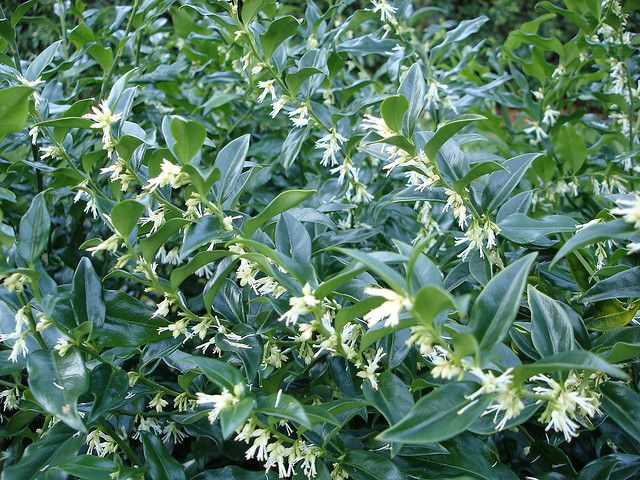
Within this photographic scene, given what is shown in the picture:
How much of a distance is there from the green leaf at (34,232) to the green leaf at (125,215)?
141mm

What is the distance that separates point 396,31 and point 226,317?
35.5 inches

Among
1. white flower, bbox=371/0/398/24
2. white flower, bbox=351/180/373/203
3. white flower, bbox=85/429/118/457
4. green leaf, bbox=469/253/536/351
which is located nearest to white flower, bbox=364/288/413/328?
green leaf, bbox=469/253/536/351

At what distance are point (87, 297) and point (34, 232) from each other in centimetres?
13

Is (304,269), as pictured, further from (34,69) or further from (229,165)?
(34,69)

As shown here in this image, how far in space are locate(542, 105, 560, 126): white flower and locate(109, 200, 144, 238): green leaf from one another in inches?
48.2

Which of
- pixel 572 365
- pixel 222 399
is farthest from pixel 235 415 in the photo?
pixel 572 365

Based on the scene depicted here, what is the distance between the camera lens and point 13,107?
988 millimetres

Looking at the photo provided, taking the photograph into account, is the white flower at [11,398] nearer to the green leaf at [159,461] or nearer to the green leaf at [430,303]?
the green leaf at [159,461]

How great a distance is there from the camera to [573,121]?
182cm

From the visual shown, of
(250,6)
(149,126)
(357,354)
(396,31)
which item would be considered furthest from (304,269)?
(149,126)

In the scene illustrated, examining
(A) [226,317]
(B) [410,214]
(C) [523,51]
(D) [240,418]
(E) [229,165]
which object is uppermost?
(E) [229,165]

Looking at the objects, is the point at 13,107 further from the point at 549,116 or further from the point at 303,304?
the point at 549,116

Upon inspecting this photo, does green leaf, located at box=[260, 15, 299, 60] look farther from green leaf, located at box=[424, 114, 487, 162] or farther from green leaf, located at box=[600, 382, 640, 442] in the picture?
green leaf, located at box=[600, 382, 640, 442]

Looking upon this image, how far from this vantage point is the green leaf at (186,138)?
3.13 ft
